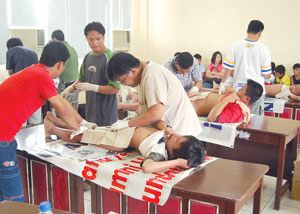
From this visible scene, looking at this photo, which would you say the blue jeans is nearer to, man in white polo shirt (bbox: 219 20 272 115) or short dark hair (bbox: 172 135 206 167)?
short dark hair (bbox: 172 135 206 167)

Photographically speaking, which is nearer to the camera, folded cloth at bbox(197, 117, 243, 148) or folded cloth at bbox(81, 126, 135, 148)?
folded cloth at bbox(81, 126, 135, 148)

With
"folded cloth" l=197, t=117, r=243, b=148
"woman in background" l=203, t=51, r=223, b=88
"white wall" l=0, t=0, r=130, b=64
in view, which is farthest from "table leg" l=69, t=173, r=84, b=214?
"woman in background" l=203, t=51, r=223, b=88

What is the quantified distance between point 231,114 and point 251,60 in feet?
3.07

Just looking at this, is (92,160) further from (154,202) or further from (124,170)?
(154,202)

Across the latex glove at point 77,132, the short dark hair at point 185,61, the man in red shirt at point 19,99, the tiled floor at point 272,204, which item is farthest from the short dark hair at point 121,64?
the tiled floor at point 272,204

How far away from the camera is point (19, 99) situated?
1.86m

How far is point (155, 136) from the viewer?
2.04m

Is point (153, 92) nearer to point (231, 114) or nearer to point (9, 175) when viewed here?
point (9, 175)

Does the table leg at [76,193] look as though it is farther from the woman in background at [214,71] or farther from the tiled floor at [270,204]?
the woman in background at [214,71]

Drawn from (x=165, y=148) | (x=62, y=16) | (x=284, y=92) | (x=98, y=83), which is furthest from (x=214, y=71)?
(x=165, y=148)

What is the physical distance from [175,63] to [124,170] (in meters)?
1.62

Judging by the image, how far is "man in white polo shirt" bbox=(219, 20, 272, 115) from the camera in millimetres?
3615

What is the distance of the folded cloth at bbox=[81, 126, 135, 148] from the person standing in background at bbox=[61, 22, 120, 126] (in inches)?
16.9

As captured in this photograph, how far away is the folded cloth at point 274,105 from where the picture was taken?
170 inches
